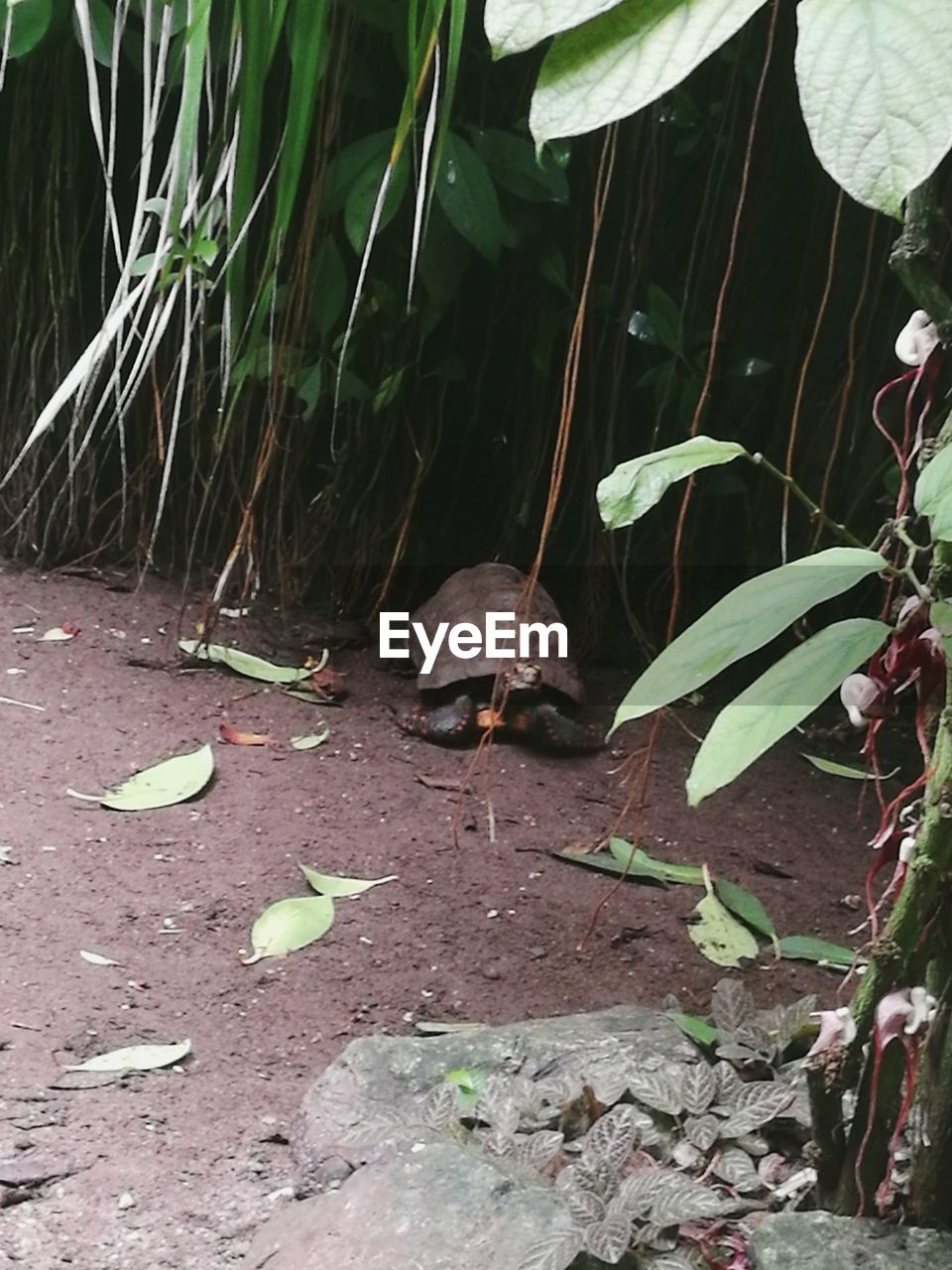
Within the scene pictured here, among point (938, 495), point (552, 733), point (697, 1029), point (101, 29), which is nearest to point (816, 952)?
point (697, 1029)

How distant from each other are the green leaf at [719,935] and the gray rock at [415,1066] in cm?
29

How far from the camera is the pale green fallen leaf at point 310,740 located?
6.28 feet

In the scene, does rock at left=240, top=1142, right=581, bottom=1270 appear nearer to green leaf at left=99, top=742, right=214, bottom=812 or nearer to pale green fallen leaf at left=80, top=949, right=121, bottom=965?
pale green fallen leaf at left=80, top=949, right=121, bottom=965

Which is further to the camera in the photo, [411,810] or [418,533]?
[418,533]

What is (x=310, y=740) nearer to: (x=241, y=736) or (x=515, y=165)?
(x=241, y=736)

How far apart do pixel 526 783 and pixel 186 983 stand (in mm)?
748

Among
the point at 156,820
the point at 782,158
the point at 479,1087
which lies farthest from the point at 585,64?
the point at 782,158

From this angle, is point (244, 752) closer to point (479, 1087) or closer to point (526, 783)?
point (526, 783)

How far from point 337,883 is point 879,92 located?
1247mm

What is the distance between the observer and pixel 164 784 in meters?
1.72

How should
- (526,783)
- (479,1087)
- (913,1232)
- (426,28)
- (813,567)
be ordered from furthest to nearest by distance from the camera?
(526,783)
(426,28)
(479,1087)
(913,1232)
(813,567)

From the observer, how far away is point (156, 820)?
5.36ft

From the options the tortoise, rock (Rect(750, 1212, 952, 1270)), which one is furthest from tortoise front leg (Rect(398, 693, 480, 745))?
rock (Rect(750, 1212, 952, 1270))

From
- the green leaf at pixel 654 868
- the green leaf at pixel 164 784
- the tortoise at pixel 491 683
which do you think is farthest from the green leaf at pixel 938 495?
the tortoise at pixel 491 683
